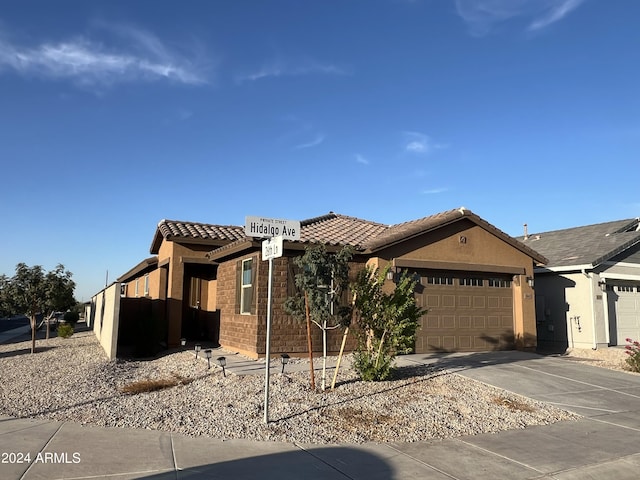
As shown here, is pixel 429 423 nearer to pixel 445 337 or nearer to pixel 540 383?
pixel 540 383

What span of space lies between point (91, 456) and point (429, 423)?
4445 mm

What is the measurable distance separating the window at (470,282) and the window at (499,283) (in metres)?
0.46

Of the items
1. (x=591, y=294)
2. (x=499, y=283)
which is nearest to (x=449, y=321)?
(x=499, y=283)

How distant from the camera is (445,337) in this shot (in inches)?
548

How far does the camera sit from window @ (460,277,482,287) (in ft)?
47.5

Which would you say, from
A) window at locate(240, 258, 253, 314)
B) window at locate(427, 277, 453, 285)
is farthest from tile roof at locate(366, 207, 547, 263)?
window at locate(240, 258, 253, 314)

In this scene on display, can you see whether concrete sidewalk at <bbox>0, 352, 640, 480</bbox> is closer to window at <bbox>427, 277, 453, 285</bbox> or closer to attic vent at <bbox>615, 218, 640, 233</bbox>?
window at <bbox>427, 277, 453, 285</bbox>

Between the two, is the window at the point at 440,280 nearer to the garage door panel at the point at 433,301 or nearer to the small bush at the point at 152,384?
the garage door panel at the point at 433,301

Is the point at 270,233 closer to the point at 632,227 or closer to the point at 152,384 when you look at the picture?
the point at 152,384

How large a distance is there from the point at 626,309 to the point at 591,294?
2324mm

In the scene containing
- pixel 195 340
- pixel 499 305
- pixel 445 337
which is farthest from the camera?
pixel 195 340

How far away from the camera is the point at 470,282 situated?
1465cm

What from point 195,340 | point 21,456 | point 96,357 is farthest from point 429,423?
point 195,340

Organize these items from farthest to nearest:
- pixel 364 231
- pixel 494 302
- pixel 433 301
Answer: pixel 364 231, pixel 494 302, pixel 433 301
